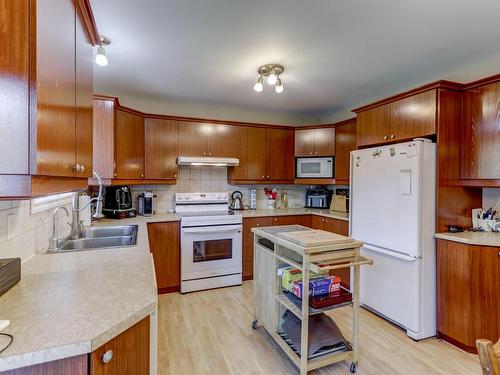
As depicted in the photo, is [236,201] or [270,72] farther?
[236,201]

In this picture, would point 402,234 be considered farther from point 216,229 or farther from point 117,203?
point 117,203

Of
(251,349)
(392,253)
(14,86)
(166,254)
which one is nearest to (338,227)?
(392,253)

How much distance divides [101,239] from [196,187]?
1.72 meters

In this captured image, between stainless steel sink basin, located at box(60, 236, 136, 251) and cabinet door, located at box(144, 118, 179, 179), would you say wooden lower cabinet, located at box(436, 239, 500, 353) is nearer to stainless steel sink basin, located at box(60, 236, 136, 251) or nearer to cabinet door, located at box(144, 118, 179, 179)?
stainless steel sink basin, located at box(60, 236, 136, 251)

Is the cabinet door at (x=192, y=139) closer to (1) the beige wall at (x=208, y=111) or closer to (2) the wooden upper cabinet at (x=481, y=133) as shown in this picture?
(1) the beige wall at (x=208, y=111)

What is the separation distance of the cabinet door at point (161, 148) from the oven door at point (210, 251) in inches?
31.6

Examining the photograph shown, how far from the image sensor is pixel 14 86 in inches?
29.9

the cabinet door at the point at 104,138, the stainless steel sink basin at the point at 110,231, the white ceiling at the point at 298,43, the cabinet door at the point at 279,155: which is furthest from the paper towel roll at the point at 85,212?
the cabinet door at the point at 279,155

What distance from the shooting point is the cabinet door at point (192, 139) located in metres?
3.54

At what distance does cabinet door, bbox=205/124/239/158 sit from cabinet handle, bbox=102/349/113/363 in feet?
9.63

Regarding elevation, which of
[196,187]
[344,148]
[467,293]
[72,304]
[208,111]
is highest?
[208,111]

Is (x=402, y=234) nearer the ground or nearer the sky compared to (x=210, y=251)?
nearer the sky

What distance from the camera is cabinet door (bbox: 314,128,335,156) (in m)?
3.88

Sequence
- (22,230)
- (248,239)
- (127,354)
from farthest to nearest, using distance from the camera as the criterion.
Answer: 1. (248,239)
2. (22,230)
3. (127,354)
